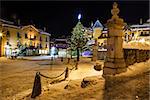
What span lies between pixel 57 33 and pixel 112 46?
233ft

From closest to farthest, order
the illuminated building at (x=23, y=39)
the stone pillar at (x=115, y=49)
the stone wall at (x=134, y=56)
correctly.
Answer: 1. the stone pillar at (x=115, y=49)
2. the stone wall at (x=134, y=56)
3. the illuminated building at (x=23, y=39)

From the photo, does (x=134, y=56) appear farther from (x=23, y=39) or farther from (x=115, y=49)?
(x=23, y=39)

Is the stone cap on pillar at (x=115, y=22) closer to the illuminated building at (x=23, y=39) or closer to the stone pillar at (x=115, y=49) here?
the stone pillar at (x=115, y=49)

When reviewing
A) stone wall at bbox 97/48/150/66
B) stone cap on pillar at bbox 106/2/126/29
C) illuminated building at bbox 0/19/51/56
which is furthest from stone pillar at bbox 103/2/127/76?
illuminated building at bbox 0/19/51/56

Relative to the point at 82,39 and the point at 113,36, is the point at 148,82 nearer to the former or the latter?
the point at 113,36

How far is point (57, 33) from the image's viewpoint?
80.1 m

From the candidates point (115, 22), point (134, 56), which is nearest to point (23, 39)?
point (134, 56)

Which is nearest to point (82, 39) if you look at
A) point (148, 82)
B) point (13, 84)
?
point (13, 84)

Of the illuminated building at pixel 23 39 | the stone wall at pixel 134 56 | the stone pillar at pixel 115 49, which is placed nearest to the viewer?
the stone pillar at pixel 115 49

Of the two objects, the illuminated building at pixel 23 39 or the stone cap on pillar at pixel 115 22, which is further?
the illuminated building at pixel 23 39

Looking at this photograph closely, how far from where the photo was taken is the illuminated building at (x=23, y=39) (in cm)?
4878

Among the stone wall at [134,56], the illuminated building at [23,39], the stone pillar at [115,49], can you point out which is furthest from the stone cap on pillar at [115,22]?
the illuminated building at [23,39]

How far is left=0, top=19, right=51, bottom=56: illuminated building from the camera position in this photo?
4878cm

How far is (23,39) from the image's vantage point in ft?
189
